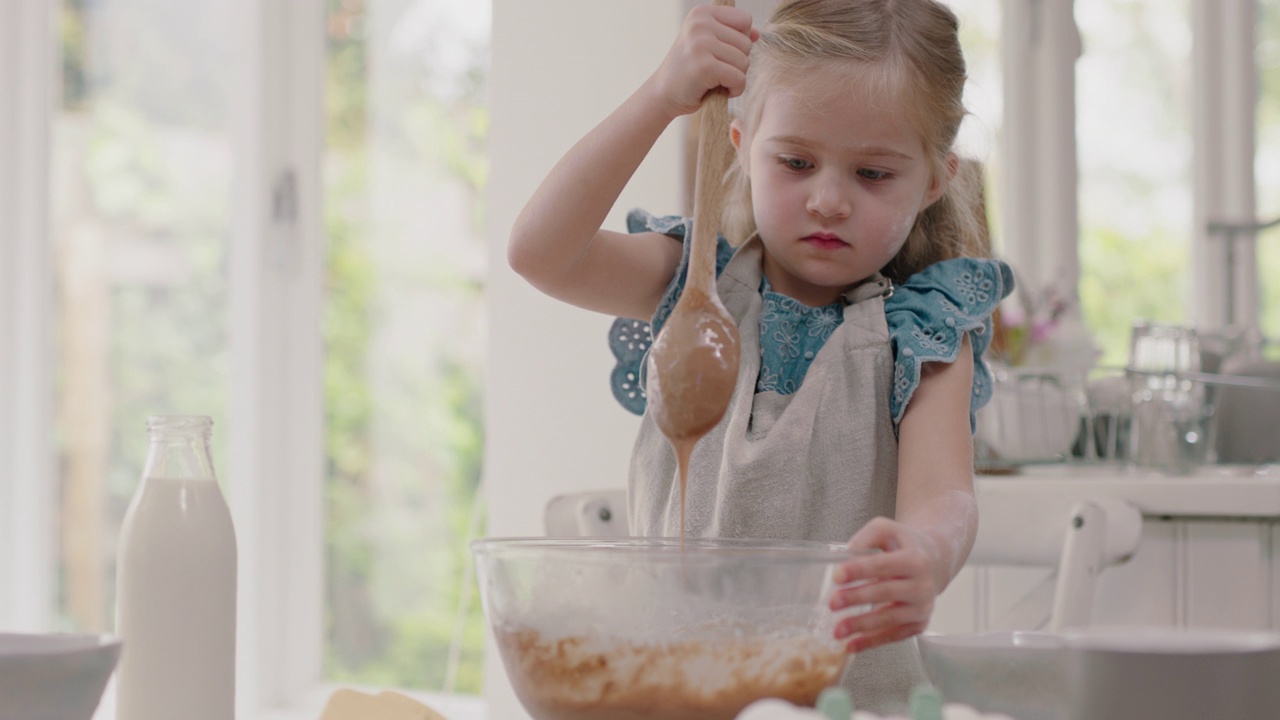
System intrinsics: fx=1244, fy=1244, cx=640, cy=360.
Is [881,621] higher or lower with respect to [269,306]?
lower

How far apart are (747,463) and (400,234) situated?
5.95 feet

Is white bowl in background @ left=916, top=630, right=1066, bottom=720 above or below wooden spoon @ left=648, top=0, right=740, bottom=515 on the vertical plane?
below

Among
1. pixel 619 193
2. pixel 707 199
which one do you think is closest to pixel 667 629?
pixel 707 199

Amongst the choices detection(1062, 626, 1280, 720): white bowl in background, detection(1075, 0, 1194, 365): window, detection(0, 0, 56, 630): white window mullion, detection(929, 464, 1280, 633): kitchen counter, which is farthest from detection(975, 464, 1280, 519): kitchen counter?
detection(0, 0, 56, 630): white window mullion

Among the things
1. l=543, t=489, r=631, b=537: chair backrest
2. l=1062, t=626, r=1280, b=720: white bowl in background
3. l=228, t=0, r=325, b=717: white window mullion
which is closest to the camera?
l=1062, t=626, r=1280, b=720: white bowl in background

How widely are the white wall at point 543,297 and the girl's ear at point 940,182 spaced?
0.72 metres

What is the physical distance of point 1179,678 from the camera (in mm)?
437

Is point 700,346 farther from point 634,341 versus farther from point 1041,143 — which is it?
point 1041,143

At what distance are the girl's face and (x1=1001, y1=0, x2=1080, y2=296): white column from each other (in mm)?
1260

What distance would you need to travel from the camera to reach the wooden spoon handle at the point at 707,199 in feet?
2.08

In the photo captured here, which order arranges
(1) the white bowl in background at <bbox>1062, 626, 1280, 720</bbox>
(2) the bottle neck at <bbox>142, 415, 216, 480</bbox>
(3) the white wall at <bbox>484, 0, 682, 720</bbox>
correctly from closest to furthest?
(1) the white bowl in background at <bbox>1062, 626, 1280, 720</bbox> < (2) the bottle neck at <bbox>142, 415, 216, 480</bbox> < (3) the white wall at <bbox>484, 0, 682, 720</bbox>

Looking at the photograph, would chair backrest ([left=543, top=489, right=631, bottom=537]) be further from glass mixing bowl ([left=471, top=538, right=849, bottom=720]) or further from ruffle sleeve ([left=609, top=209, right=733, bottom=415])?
glass mixing bowl ([left=471, top=538, right=849, bottom=720])

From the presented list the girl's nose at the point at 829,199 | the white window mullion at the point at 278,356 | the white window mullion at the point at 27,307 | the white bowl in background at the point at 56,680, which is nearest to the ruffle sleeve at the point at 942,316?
the girl's nose at the point at 829,199

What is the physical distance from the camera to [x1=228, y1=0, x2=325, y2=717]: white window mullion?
2531 millimetres
